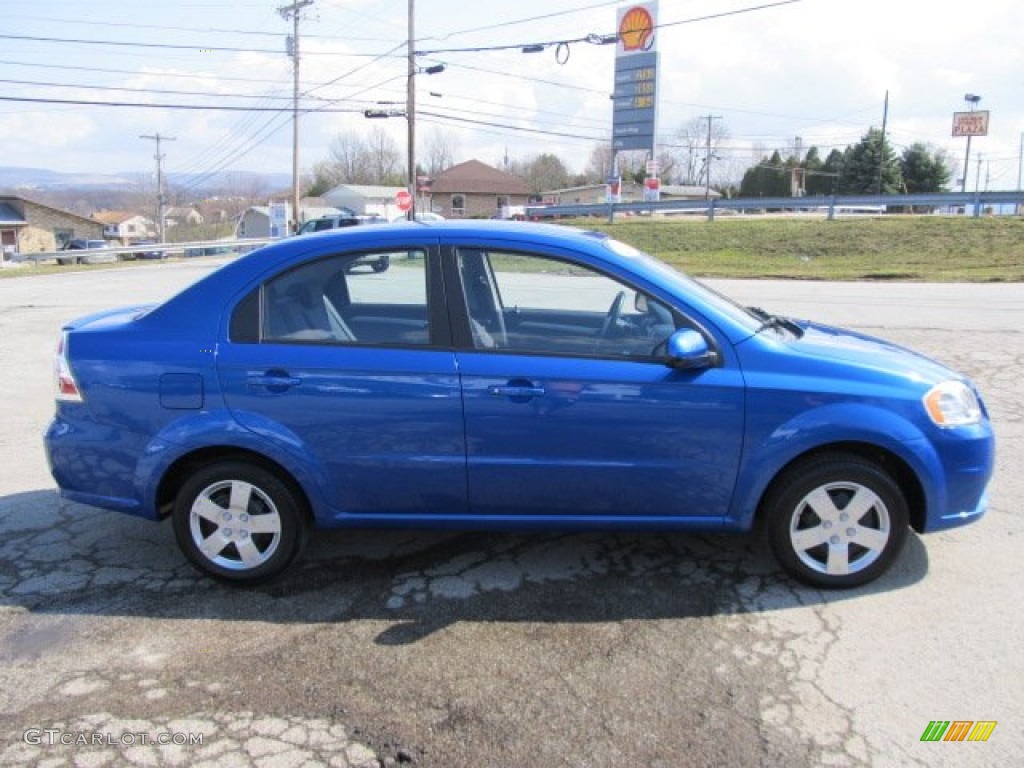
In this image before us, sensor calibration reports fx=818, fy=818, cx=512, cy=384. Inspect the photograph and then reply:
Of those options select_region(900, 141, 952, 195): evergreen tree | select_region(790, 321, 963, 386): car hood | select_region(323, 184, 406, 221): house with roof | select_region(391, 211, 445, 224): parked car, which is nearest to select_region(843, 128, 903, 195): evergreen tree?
select_region(900, 141, 952, 195): evergreen tree

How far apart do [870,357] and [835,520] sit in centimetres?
76

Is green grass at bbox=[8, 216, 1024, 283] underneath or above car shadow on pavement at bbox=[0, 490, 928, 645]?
above

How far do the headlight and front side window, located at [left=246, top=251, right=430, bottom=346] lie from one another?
224 cm

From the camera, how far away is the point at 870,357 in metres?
3.75

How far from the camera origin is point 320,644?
→ 3.32 metres

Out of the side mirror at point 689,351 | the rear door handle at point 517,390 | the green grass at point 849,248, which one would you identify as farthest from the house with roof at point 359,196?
the side mirror at point 689,351

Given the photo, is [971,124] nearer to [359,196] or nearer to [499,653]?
[499,653]

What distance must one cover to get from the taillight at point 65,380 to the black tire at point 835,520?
3213 mm

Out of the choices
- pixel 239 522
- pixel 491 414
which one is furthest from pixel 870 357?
pixel 239 522

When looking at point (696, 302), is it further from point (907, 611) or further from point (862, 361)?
point (907, 611)

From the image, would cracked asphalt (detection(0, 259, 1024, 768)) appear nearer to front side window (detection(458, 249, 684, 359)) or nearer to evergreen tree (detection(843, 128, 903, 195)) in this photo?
front side window (detection(458, 249, 684, 359))

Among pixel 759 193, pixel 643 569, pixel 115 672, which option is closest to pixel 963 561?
pixel 643 569

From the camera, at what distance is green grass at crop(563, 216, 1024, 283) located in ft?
68.9

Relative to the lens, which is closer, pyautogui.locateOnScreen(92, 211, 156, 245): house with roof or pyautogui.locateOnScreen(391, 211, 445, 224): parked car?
pyautogui.locateOnScreen(391, 211, 445, 224): parked car
